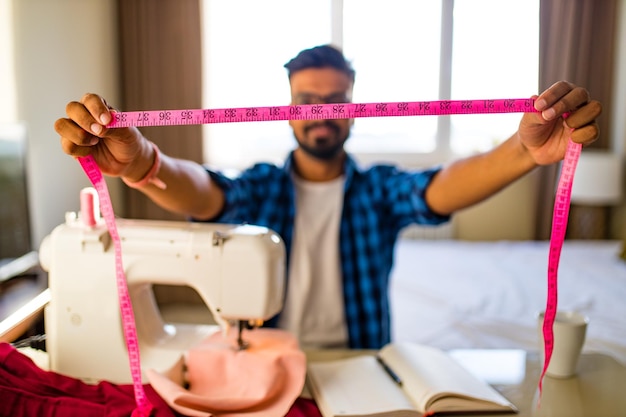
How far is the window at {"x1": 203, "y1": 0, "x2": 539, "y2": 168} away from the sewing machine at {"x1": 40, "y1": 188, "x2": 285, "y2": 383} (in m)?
3.23

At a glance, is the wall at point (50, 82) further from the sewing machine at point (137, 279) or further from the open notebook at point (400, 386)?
the open notebook at point (400, 386)

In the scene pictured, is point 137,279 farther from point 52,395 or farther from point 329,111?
point 329,111

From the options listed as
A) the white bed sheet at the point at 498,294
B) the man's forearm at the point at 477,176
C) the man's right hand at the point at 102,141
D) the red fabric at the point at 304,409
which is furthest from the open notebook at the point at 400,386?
the white bed sheet at the point at 498,294

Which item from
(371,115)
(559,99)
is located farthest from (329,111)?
(559,99)

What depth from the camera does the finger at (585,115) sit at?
941 millimetres

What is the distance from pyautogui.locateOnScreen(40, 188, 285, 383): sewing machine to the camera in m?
1.12

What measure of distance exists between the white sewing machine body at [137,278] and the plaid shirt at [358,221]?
577mm

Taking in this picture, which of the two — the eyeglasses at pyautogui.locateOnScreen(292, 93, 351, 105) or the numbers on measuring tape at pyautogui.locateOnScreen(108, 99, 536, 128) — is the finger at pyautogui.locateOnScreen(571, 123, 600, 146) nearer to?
the numbers on measuring tape at pyautogui.locateOnScreen(108, 99, 536, 128)

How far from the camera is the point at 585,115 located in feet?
3.09

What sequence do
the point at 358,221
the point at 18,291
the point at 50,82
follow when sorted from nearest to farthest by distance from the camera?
1. the point at 358,221
2. the point at 18,291
3. the point at 50,82

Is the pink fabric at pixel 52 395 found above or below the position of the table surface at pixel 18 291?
above

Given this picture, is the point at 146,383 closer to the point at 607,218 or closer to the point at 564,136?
the point at 564,136

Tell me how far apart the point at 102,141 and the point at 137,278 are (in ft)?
0.93

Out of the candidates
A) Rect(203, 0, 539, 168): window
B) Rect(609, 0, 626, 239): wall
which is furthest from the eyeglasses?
Rect(609, 0, 626, 239): wall
